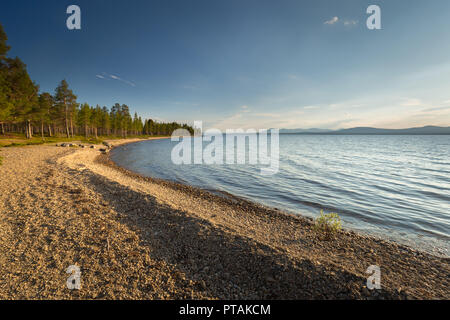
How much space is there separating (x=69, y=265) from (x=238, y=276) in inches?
221

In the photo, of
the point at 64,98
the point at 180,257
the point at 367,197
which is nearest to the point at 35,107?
the point at 64,98

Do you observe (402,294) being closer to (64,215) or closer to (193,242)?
(193,242)

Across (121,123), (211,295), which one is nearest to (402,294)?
(211,295)

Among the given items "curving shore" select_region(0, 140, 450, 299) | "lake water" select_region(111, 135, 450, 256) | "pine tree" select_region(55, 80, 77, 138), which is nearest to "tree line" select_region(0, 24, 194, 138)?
"pine tree" select_region(55, 80, 77, 138)

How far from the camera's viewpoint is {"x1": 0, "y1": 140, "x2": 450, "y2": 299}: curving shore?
492 centimetres

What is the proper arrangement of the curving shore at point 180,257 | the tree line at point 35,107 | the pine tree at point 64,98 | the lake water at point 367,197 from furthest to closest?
the pine tree at point 64,98
the tree line at point 35,107
the lake water at point 367,197
the curving shore at point 180,257

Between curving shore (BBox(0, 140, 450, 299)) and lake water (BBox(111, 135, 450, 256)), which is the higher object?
curving shore (BBox(0, 140, 450, 299))

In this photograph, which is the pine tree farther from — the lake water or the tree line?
the lake water

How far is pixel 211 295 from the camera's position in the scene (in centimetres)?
490

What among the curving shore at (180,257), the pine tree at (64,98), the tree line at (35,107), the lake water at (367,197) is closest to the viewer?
the curving shore at (180,257)

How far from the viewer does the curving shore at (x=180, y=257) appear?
492cm

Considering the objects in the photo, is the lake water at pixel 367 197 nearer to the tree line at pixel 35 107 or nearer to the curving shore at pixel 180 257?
the curving shore at pixel 180 257

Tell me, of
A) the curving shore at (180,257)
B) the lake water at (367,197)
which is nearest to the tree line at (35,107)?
the curving shore at (180,257)

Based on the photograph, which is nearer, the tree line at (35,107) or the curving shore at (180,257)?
the curving shore at (180,257)
